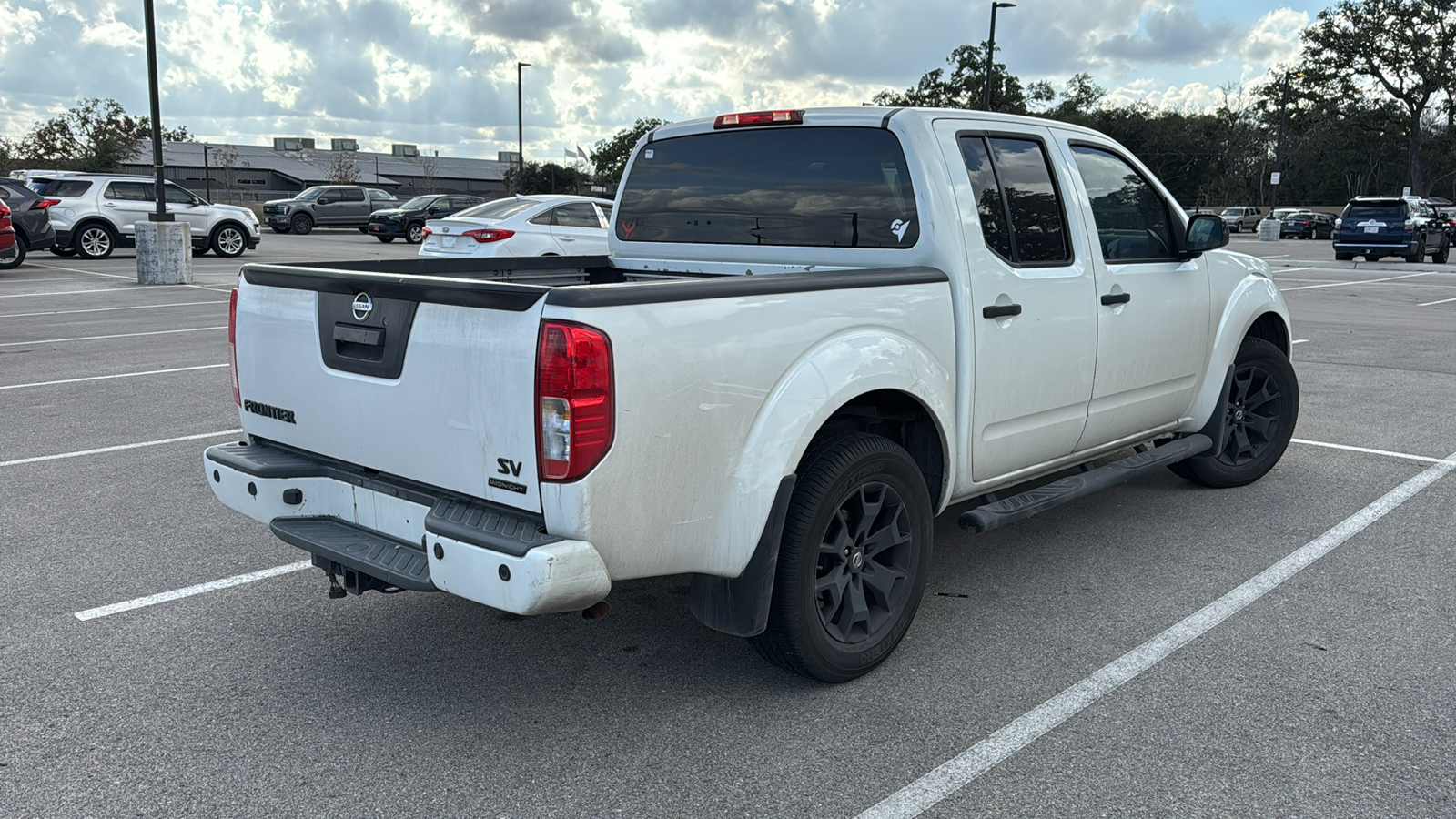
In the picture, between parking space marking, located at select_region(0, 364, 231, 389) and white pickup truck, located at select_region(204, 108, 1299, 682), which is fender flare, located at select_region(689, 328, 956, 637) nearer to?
white pickup truck, located at select_region(204, 108, 1299, 682)

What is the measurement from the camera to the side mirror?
5.07 m

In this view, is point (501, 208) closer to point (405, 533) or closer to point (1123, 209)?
point (1123, 209)

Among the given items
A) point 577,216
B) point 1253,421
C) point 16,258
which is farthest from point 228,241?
point 1253,421

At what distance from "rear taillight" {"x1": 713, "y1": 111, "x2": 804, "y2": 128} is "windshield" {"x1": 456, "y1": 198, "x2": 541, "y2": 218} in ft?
37.9

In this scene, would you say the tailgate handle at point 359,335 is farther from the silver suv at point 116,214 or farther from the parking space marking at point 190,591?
the silver suv at point 116,214

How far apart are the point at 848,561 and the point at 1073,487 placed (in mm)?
1443

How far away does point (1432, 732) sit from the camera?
3320 mm

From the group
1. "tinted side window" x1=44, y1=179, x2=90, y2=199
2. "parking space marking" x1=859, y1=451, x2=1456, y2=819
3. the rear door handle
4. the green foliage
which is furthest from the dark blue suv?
the green foliage

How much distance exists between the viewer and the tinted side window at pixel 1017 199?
14.0ft

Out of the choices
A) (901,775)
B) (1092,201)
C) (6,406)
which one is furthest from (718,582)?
(6,406)

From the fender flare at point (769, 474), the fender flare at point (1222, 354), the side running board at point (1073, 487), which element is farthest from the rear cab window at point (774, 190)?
the fender flare at point (1222, 354)

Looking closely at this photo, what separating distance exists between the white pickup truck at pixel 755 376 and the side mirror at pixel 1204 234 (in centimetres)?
1

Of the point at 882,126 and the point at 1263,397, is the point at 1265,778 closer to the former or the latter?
the point at 882,126

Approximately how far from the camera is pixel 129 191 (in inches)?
893
